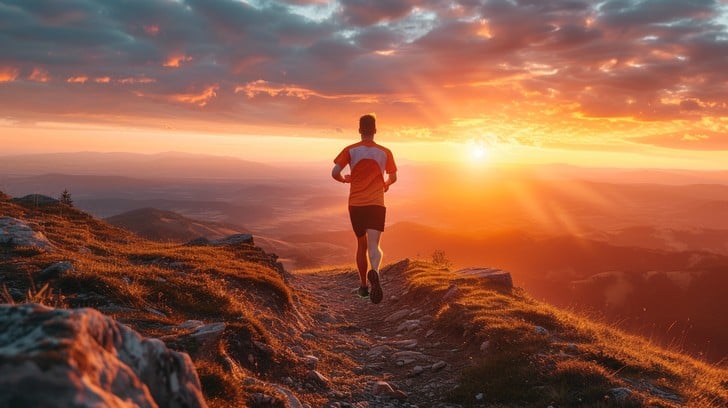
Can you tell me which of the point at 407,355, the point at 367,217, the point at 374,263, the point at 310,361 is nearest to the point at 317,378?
the point at 310,361

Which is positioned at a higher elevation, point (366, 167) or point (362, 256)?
point (366, 167)

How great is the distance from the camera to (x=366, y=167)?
10.8 metres

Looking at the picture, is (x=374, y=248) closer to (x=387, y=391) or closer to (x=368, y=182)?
(x=368, y=182)

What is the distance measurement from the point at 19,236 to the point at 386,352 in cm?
1065

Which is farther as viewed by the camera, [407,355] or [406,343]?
[406,343]

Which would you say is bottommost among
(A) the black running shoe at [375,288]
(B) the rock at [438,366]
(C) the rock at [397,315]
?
(C) the rock at [397,315]

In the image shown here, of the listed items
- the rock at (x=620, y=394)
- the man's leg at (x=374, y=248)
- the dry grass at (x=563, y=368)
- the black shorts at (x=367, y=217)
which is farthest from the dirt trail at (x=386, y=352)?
the black shorts at (x=367, y=217)

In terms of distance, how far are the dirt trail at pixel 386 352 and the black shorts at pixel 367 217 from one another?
121 inches

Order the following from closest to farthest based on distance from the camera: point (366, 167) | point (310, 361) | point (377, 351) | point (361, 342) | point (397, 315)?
point (310, 361) < point (366, 167) < point (377, 351) < point (361, 342) < point (397, 315)

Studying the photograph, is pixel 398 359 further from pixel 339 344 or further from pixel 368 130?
→ pixel 368 130

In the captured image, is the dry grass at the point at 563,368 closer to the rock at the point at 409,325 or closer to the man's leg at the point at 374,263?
the rock at the point at 409,325

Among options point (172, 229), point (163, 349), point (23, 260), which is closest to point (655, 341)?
point (163, 349)

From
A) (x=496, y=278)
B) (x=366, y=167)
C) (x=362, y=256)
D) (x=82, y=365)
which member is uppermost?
(x=366, y=167)

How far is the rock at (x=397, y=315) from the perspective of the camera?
15.2 meters
